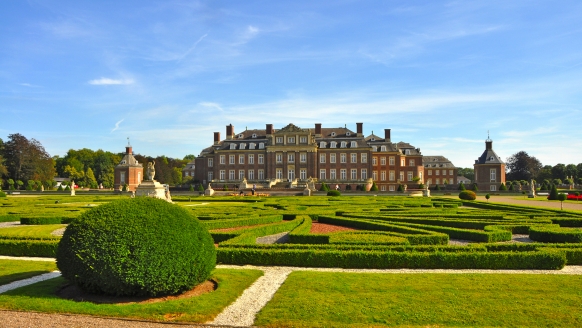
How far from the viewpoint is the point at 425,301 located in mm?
6750

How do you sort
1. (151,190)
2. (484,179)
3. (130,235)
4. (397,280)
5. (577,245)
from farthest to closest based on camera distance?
(484,179) → (151,190) → (577,245) → (397,280) → (130,235)

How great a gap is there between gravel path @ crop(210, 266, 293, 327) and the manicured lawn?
7.5 inches

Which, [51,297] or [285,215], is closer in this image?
[51,297]

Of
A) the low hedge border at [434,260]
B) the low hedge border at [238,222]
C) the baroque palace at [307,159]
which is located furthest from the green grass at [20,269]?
the baroque palace at [307,159]

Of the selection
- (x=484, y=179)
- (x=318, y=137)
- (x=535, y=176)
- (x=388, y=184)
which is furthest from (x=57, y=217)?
(x=535, y=176)

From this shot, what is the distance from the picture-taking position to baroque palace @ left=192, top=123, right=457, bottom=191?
5941 cm

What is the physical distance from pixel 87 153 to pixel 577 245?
103 metres

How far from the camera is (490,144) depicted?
203ft

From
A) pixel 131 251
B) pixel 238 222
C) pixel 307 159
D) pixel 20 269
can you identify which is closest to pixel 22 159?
pixel 307 159

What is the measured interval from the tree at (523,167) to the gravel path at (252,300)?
3376 inches

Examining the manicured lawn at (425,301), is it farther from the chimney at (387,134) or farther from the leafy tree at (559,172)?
the leafy tree at (559,172)

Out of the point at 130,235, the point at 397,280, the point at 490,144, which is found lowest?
the point at 397,280

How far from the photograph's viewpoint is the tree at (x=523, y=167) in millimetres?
82188

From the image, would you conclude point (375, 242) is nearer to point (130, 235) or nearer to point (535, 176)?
point (130, 235)
